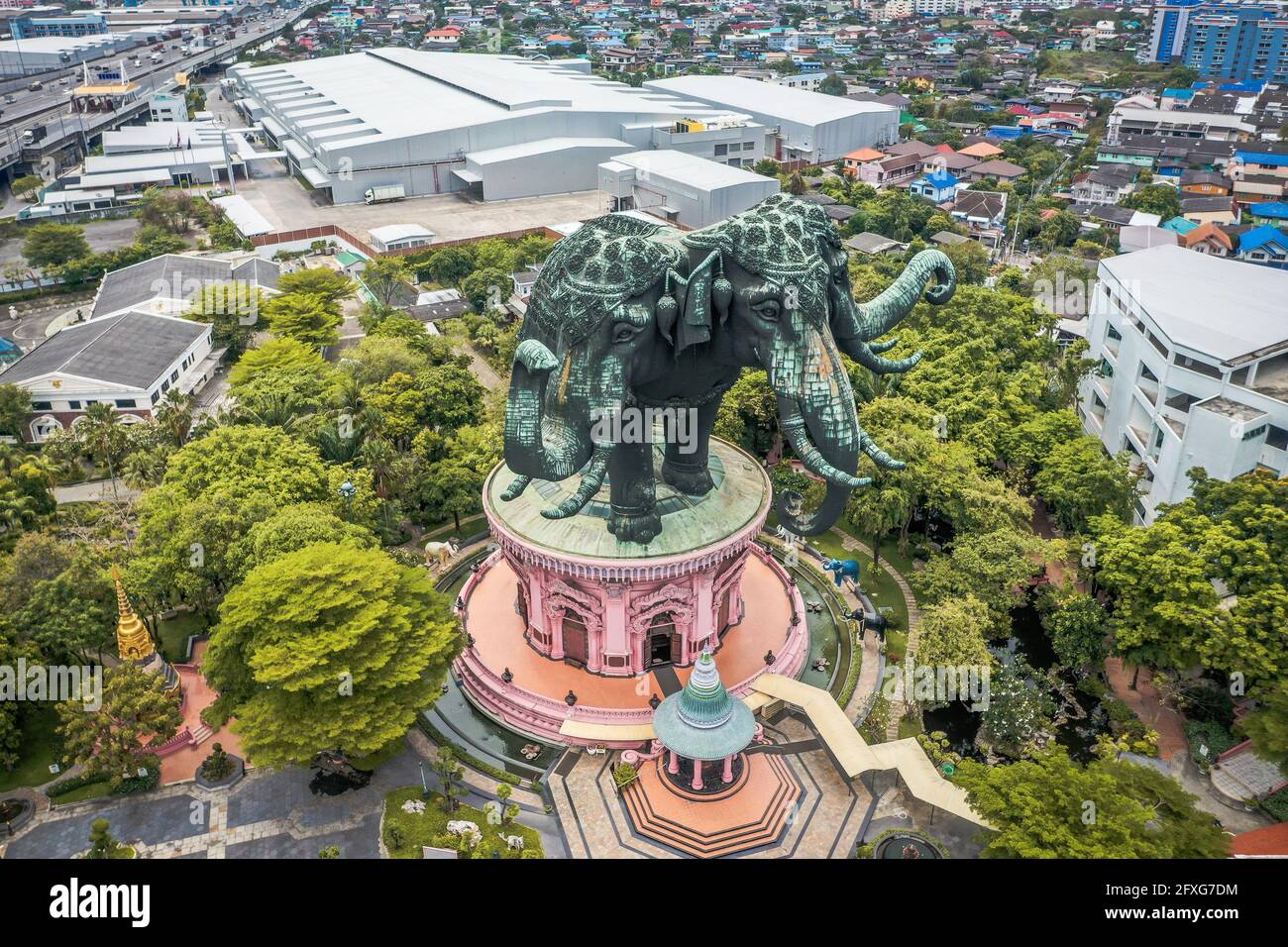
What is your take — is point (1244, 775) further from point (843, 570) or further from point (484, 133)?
point (484, 133)

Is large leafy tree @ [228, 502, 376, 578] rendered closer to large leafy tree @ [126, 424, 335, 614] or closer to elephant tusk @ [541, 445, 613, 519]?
large leafy tree @ [126, 424, 335, 614]

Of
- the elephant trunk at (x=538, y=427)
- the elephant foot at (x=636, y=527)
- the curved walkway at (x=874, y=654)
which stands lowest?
the curved walkway at (x=874, y=654)

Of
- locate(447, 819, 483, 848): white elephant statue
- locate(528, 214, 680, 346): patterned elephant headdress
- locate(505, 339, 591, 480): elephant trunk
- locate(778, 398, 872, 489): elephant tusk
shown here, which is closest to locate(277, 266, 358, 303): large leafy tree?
locate(528, 214, 680, 346): patterned elephant headdress

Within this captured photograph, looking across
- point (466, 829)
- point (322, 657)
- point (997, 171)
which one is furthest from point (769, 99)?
point (466, 829)

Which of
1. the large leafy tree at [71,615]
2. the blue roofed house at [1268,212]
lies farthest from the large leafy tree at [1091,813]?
the blue roofed house at [1268,212]

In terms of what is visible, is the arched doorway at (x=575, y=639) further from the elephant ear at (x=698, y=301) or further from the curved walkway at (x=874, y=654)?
the elephant ear at (x=698, y=301)

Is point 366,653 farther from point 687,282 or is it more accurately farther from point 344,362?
point 344,362
